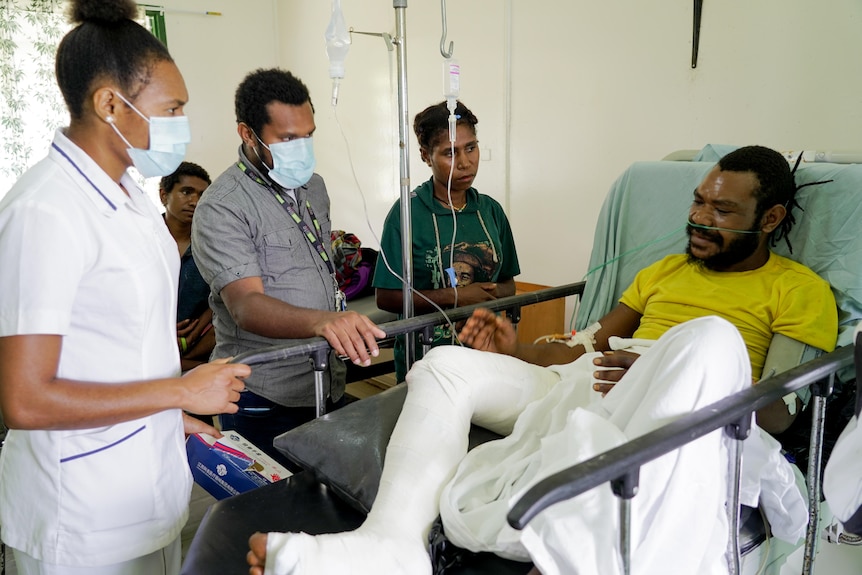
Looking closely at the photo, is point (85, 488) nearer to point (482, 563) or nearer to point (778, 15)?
point (482, 563)

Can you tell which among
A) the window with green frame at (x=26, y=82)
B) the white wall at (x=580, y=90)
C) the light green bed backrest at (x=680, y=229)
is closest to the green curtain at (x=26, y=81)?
the window with green frame at (x=26, y=82)

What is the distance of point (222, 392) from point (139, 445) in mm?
176

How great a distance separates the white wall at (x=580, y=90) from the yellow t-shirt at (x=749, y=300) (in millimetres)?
775

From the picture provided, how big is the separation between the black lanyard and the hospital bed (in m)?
0.32

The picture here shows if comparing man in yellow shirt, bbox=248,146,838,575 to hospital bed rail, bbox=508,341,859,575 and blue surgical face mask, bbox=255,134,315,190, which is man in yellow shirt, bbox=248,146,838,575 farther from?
blue surgical face mask, bbox=255,134,315,190

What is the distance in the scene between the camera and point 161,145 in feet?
3.81

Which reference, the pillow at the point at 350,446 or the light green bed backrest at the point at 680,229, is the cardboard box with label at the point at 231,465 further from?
the light green bed backrest at the point at 680,229

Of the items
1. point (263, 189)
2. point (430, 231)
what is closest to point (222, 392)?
point (263, 189)

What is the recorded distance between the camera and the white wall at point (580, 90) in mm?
2221

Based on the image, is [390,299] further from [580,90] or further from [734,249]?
[580,90]

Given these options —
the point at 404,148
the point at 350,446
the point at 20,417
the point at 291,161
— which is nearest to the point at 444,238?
the point at 404,148

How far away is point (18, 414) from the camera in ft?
3.19

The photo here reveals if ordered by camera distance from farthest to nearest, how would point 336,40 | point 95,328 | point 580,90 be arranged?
point 580,90, point 336,40, point 95,328

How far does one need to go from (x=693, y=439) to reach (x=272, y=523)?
0.82m
